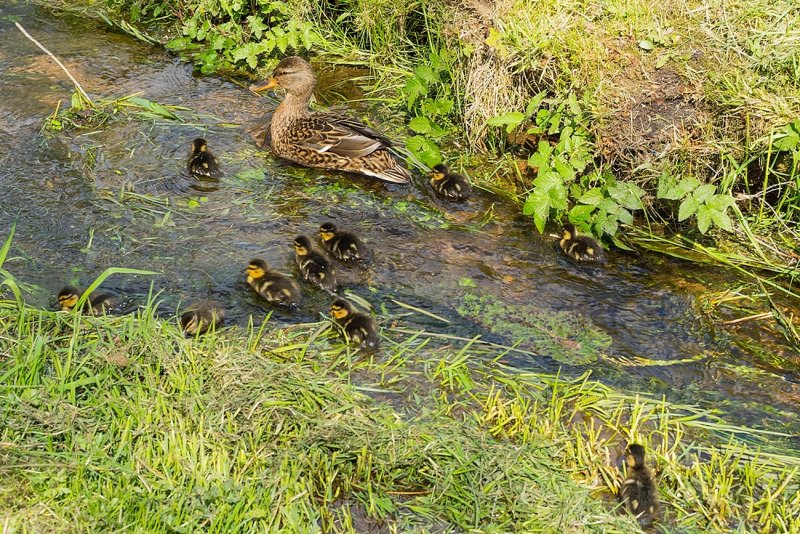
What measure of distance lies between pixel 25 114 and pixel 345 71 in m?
2.71

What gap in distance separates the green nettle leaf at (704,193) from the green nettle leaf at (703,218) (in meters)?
0.05

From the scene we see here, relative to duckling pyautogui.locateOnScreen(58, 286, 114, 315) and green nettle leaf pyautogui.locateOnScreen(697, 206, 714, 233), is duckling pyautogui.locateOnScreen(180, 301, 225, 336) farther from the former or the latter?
green nettle leaf pyautogui.locateOnScreen(697, 206, 714, 233)

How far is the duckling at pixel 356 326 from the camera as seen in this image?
4566 mm

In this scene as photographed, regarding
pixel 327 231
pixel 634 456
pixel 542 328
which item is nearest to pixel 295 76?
pixel 327 231

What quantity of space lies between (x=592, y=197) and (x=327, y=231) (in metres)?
1.74

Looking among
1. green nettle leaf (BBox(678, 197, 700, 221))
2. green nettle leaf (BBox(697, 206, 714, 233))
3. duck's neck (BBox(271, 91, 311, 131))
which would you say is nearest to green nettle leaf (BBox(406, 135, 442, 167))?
duck's neck (BBox(271, 91, 311, 131))

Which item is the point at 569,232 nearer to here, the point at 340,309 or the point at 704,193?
the point at 704,193

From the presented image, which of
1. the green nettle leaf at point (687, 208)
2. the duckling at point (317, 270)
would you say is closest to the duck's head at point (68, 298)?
the duckling at point (317, 270)

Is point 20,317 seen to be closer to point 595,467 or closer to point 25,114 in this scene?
point 595,467

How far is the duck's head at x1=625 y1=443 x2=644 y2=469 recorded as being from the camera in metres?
3.87

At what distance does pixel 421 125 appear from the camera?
6.74 m

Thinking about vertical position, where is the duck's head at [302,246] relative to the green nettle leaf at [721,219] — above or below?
below

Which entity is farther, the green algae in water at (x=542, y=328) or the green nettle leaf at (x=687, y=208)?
the green nettle leaf at (x=687, y=208)

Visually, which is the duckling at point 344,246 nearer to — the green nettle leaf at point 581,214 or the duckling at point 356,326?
the duckling at point 356,326
